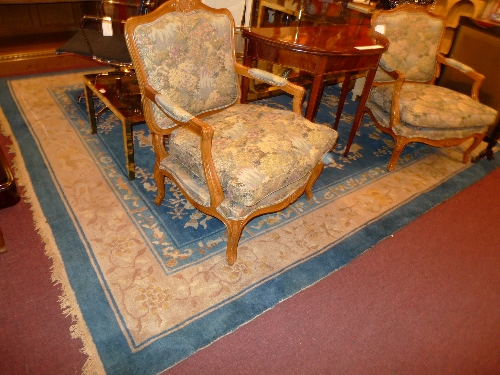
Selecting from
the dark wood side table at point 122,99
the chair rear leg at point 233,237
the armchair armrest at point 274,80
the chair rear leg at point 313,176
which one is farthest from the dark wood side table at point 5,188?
the chair rear leg at point 313,176

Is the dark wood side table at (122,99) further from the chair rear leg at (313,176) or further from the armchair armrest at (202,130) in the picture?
the chair rear leg at (313,176)

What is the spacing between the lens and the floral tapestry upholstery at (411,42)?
290cm

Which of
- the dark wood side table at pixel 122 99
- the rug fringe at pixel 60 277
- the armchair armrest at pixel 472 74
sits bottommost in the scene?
the rug fringe at pixel 60 277

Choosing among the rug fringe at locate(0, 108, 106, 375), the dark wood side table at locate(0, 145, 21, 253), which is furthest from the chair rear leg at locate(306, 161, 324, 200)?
the dark wood side table at locate(0, 145, 21, 253)

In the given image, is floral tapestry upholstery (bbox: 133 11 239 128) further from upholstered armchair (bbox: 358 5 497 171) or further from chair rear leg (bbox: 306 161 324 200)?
upholstered armchair (bbox: 358 5 497 171)

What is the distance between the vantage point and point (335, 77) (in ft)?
12.3

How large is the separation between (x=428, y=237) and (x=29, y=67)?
4.33 m

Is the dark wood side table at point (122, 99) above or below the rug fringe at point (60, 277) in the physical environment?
above

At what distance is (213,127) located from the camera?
6.42 ft

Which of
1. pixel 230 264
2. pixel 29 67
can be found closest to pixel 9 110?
pixel 29 67

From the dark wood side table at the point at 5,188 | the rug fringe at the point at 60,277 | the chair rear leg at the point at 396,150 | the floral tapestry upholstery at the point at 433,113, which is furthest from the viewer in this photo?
the chair rear leg at the point at 396,150

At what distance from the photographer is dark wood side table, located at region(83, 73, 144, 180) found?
7.54 feet

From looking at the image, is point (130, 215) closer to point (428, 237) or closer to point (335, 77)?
point (428, 237)

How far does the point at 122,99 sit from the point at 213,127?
3.32 feet
